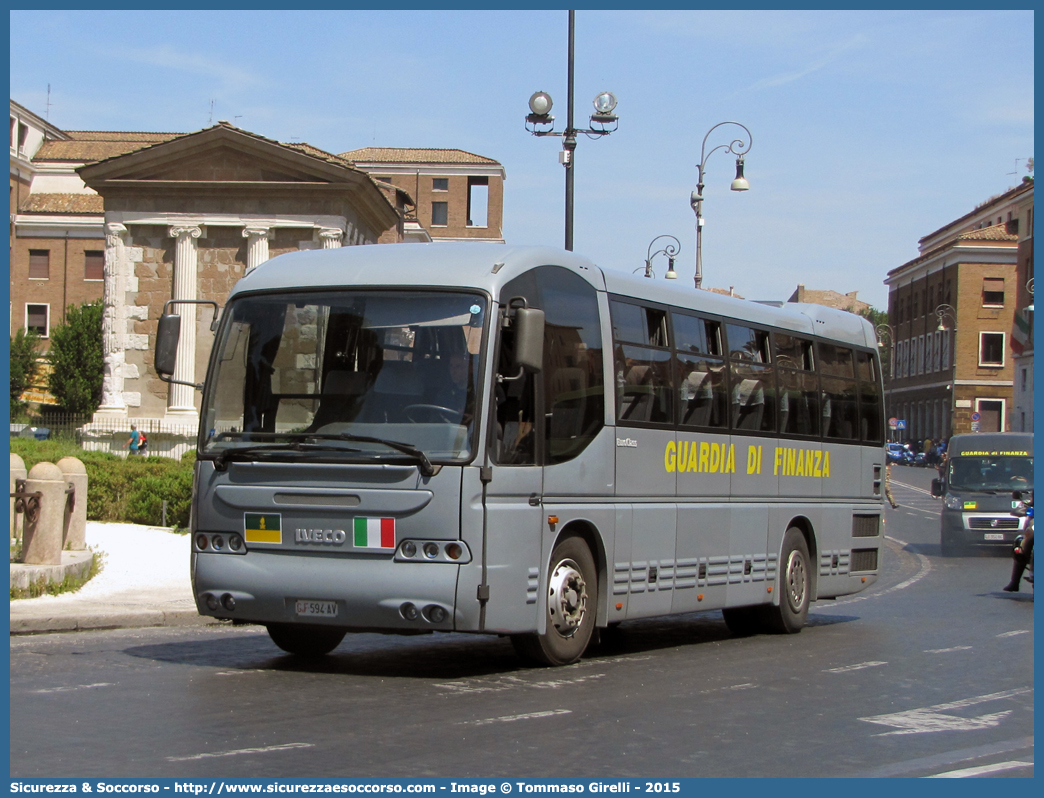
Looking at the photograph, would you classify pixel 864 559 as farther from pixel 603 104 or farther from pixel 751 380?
pixel 603 104

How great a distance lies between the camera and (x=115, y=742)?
7.39m

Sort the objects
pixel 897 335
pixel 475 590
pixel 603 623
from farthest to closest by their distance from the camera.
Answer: pixel 897 335 < pixel 603 623 < pixel 475 590

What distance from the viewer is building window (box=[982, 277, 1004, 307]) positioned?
327 feet

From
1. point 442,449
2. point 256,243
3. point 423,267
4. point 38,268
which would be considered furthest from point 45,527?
point 38,268

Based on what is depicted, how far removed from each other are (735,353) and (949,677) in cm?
396

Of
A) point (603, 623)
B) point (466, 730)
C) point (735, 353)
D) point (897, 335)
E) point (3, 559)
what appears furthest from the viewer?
point (897, 335)

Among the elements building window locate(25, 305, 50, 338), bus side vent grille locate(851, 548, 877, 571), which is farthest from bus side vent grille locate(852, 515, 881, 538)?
building window locate(25, 305, 50, 338)

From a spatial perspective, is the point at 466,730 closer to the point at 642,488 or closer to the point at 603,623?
the point at 603,623

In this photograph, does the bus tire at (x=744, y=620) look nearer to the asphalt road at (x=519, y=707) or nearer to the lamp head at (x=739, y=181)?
the asphalt road at (x=519, y=707)

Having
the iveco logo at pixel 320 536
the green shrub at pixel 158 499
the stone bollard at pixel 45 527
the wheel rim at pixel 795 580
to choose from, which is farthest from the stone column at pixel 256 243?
the iveco logo at pixel 320 536

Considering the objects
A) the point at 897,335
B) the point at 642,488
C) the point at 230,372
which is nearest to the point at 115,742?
the point at 230,372

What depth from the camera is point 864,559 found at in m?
16.5

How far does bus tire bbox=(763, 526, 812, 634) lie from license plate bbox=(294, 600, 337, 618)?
5.80m

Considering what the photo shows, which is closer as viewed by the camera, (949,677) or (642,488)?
(949,677)
